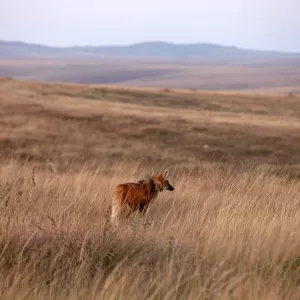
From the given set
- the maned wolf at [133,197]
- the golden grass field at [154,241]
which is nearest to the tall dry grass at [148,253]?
the golden grass field at [154,241]

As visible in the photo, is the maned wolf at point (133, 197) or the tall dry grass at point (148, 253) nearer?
the tall dry grass at point (148, 253)

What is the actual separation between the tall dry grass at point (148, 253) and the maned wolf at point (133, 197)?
0.18 m

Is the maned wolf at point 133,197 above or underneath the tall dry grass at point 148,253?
underneath

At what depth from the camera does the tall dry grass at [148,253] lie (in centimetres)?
374

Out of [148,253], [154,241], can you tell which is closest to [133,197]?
[154,241]

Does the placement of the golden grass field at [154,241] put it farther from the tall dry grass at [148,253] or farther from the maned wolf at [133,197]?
the maned wolf at [133,197]

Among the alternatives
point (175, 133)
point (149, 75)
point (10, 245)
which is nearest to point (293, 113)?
point (175, 133)

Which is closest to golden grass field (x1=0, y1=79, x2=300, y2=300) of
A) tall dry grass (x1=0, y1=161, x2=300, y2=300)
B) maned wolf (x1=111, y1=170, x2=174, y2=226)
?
tall dry grass (x1=0, y1=161, x2=300, y2=300)

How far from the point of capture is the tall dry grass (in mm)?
3742

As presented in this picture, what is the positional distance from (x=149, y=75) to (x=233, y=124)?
159 metres

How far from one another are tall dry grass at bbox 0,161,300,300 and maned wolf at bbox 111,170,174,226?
18 cm

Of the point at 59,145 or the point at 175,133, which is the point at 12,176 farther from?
the point at 175,133

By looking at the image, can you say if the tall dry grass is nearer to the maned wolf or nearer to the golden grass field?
the golden grass field

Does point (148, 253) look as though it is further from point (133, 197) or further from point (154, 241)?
point (133, 197)
